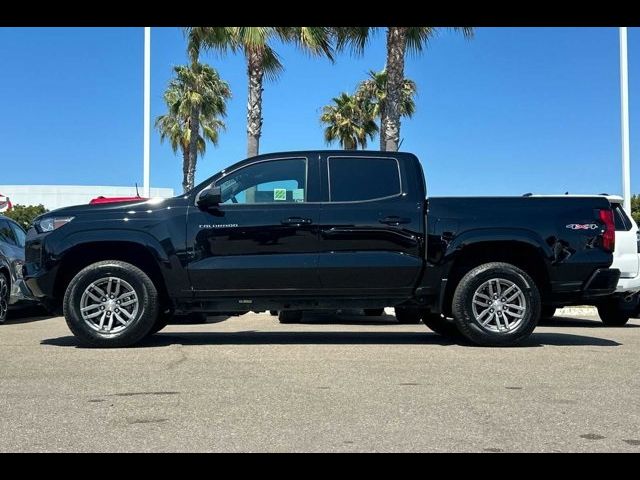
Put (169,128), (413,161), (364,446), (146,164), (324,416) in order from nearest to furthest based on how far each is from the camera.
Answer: (364,446)
(324,416)
(413,161)
(146,164)
(169,128)

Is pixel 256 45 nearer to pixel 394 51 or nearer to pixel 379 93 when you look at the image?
pixel 394 51

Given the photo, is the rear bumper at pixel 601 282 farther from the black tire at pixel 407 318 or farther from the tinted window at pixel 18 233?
the tinted window at pixel 18 233

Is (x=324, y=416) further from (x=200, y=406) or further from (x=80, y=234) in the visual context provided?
(x=80, y=234)

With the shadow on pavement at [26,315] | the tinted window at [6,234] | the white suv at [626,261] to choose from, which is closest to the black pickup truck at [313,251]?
the white suv at [626,261]

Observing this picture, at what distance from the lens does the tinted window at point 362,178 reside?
728cm

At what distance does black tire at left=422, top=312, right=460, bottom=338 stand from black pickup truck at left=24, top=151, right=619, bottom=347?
41.6 inches

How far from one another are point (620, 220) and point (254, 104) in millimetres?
11591

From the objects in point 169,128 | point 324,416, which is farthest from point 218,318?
point 169,128

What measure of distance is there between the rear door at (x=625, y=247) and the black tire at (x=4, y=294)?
30.4 feet

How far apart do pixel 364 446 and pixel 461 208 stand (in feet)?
13.1
